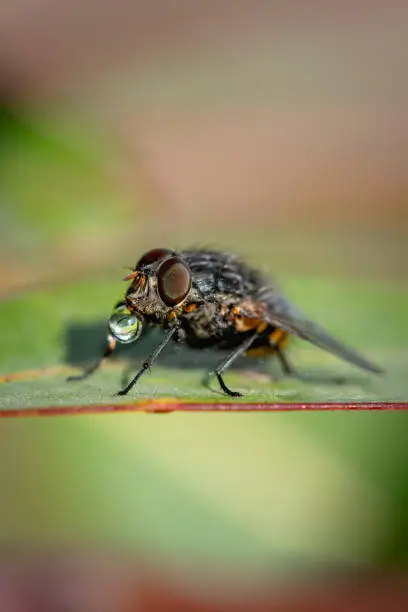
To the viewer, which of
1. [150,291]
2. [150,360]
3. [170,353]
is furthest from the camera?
[170,353]

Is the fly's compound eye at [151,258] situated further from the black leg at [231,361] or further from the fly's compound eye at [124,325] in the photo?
the black leg at [231,361]

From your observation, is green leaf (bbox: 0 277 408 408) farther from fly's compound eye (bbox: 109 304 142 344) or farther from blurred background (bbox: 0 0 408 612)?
fly's compound eye (bbox: 109 304 142 344)

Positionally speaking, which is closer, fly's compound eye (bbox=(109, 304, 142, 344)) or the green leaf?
the green leaf

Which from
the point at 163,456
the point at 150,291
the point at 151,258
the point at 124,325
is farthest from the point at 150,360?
the point at 163,456

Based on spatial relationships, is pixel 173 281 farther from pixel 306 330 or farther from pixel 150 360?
pixel 306 330

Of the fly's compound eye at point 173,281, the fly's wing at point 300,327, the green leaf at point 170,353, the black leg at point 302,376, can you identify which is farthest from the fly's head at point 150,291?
the black leg at point 302,376

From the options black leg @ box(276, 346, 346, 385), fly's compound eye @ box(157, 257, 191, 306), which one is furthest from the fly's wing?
fly's compound eye @ box(157, 257, 191, 306)
